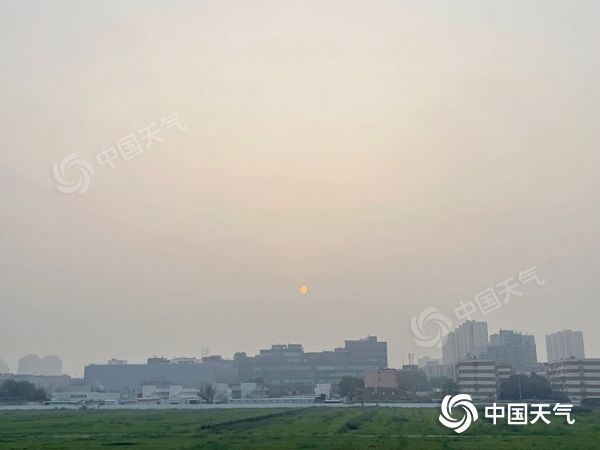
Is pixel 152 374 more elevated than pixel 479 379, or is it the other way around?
pixel 152 374

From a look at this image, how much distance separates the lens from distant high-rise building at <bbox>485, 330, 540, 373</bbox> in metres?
185

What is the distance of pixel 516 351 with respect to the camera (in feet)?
627

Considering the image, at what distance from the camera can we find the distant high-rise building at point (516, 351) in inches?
7269

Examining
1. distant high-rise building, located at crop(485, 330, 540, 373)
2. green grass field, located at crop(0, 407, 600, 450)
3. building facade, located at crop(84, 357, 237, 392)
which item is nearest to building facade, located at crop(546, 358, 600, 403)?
green grass field, located at crop(0, 407, 600, 450)

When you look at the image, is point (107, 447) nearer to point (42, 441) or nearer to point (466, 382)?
point (42, 441)

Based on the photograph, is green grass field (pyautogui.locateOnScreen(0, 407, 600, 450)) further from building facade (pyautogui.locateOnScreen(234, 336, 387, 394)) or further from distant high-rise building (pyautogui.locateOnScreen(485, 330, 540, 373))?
distant high-rise building (pyautogui.locateOnScreen(485, 330, 540, 373))

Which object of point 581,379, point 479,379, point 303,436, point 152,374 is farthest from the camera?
point 152,374

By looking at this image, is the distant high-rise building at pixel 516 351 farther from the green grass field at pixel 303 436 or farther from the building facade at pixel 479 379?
the green grass field at pixel 303 436

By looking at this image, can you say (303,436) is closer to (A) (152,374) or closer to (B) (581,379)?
(B) (581,379)

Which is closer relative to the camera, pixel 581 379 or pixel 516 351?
pixel 581 379

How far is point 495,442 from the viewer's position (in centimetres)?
3559

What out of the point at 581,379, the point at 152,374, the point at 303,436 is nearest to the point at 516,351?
the point at 581,379

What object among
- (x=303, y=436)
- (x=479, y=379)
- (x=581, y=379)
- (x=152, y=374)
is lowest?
(x=303, y=436)

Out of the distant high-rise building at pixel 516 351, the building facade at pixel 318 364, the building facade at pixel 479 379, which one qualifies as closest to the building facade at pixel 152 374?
the building facade at pixel 318 364
